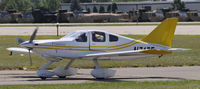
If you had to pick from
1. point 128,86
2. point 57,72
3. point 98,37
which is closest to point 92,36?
point 98,37

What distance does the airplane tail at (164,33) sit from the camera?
1703cm

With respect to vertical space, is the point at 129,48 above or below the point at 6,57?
above

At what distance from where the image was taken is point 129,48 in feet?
56.9

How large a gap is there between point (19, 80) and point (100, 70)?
9.24 feet

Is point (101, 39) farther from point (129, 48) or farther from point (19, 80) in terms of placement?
point (19, 80)

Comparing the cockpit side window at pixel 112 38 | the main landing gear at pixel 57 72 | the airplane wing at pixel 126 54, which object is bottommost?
the main landing gear at pixel 57 72

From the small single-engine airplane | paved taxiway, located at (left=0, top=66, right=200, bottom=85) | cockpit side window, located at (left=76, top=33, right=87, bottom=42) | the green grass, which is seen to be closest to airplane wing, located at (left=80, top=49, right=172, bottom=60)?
the small single-engine airplane

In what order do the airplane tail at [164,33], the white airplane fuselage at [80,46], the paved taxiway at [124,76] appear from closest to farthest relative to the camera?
the paved taxiway at [124,76] < the white airplane fuselage at [80,46] < the airplane tail at [164,33]

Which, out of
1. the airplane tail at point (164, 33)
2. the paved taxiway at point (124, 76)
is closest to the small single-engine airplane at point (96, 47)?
the airplane tail at point (164, 33)

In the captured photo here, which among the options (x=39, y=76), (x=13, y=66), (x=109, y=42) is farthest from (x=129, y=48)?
(x=13, y=66)

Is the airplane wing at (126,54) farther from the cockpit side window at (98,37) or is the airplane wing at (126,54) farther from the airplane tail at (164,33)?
the airplane tail at (164,33)

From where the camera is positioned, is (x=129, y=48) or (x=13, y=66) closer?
(x=129, y=48)

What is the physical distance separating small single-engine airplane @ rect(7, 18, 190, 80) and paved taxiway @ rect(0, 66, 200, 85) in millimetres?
403

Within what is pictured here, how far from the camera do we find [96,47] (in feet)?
55.3
